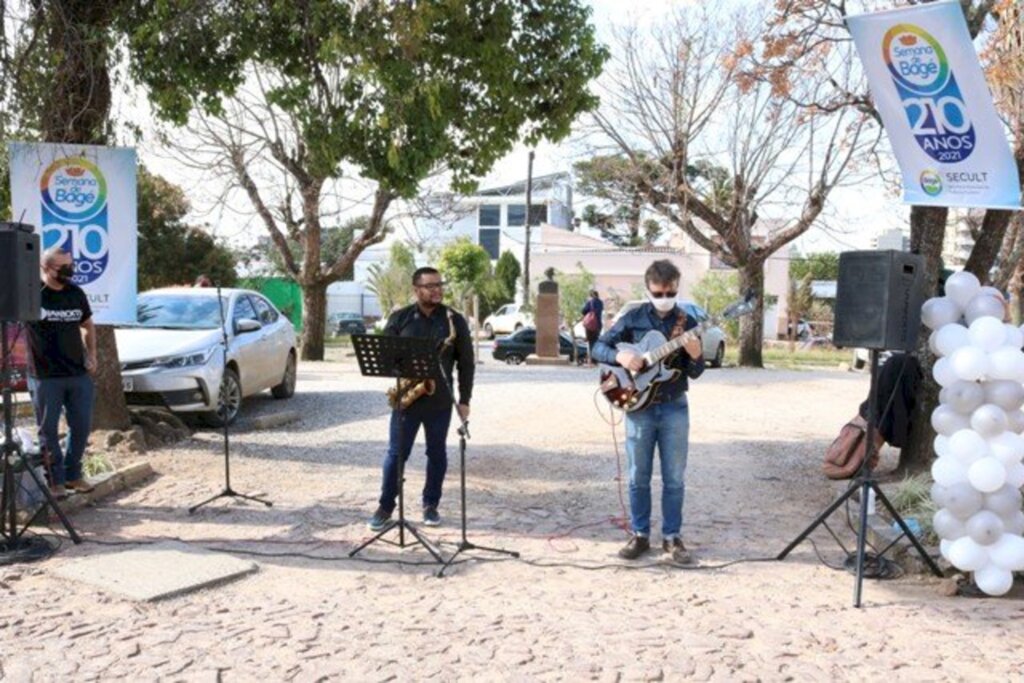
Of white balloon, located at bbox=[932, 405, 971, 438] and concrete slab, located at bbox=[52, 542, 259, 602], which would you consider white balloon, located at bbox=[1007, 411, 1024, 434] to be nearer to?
white balloon, located at bbox=[932, 405, 971, 438]

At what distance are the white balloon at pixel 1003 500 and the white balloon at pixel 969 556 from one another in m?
0.22

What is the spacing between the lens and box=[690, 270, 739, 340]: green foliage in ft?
109

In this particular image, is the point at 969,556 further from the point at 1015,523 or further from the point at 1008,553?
the point at 1015,523

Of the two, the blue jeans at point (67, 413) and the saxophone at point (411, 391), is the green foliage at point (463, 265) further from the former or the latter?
the saxophone at point (411, 391)

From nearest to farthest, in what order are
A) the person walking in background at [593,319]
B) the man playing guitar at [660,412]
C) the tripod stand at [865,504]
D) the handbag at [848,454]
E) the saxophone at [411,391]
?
1. the tripod stand at [865,504]
2. the man playing guitar at [660,412]
3. the saxophone at [411,391]
4. the handbag at [848,454]
5. the person walking in background at [593,319]

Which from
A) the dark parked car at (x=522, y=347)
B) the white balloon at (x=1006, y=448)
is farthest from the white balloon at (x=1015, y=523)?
the dark parked car at (x=522, y=347)

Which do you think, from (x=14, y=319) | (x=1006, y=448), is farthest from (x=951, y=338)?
(x=14, y=319)

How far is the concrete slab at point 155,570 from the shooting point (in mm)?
5223

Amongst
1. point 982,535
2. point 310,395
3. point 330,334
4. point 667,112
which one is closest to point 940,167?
point 982,535

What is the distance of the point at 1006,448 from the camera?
5324 mm

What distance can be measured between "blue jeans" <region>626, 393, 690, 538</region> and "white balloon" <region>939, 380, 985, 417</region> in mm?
1506

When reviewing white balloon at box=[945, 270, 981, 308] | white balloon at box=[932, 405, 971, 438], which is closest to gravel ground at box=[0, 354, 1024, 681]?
white balloon at box=[932, 405, 971, 438]

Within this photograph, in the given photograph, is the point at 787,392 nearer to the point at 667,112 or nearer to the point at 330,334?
the point at 667,112

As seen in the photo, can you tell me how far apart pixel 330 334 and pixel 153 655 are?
128 feet
